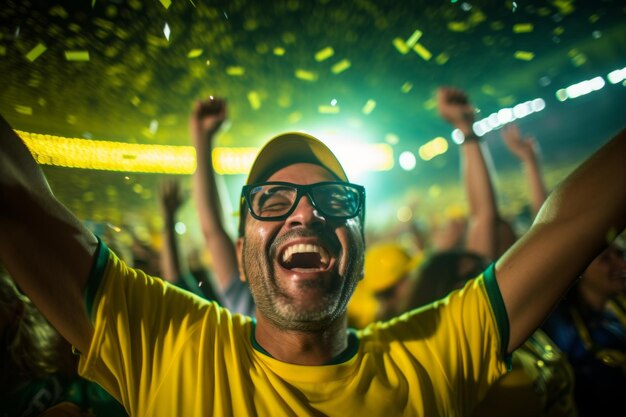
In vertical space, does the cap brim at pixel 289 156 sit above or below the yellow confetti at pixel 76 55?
below

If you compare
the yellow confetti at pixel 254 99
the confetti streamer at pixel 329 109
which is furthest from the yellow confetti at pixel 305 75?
the yellow confetti at pixel 254 99

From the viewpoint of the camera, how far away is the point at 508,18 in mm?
A: 2482

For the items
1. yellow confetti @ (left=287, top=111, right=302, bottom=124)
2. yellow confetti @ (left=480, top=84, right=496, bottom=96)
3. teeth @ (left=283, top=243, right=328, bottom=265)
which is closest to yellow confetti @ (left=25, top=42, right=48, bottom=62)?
A: teeth @ (left=283, top=243, right=328, bottom=265)

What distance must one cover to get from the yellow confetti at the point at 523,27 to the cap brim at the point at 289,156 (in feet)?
7.44

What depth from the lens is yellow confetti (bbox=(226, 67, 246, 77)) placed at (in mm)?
2644

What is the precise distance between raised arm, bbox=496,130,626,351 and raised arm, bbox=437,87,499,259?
1204 mm

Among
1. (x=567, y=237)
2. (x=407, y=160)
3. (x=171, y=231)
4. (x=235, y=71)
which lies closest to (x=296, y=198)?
(x=567, y=237)

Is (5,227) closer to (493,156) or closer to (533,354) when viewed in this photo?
(533,354)

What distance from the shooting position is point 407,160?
7.01m

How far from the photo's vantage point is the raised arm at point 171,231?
2.35 metres

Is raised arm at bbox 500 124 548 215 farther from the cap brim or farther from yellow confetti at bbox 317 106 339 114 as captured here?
the cap brim

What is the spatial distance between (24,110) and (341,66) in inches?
94.2

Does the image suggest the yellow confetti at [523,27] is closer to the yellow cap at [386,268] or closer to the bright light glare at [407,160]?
the yellow cap at [386,268]

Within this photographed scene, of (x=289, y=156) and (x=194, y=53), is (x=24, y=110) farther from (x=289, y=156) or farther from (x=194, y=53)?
(x=289, y=156)
